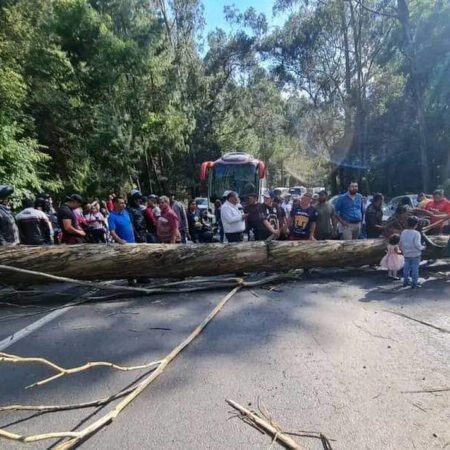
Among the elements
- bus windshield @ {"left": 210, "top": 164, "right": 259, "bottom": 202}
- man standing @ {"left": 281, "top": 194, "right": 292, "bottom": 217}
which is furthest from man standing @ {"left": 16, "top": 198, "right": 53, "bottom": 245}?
bus windshield @ {"left": 210, "top": 164, "right": 259, "bottom": 202}

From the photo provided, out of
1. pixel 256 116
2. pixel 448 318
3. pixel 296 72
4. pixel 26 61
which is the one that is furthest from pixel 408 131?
pixel 448 318

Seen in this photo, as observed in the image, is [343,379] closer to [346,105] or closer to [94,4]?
[94,4]

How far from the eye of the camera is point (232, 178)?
50.5ft

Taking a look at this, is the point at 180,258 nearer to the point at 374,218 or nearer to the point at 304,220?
the point at 304,220

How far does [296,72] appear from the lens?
1229 inches

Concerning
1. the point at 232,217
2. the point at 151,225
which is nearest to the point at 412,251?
the point at 232,217

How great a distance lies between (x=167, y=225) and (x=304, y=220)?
105 inches

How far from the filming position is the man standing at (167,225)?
820 centimetres

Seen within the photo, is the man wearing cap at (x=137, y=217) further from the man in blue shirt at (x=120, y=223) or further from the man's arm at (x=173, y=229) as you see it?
the man in blue shirt at (x=120, y=223)

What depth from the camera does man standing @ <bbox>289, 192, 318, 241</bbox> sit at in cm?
802

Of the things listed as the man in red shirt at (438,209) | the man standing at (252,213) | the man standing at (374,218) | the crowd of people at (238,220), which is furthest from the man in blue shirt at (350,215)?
the man standing at (252,213)

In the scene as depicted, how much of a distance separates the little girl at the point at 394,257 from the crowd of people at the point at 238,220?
1.33 feet

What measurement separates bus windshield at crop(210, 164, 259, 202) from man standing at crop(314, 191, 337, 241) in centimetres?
678

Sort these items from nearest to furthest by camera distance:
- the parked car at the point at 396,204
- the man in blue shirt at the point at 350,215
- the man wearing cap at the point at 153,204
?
the man in blue shirt at the point at 350,215 → the man wearing cap at the point at 153,204 → the parked car at the point at 396,204
